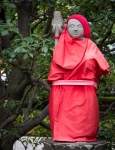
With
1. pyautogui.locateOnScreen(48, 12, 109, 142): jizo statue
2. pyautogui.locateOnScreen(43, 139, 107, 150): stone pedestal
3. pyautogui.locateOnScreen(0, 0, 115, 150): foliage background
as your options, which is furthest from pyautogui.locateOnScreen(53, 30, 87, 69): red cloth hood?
pyautogui.locateOnScreen(43, 139, 107, 150): stone pedestal

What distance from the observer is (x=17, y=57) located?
557cm

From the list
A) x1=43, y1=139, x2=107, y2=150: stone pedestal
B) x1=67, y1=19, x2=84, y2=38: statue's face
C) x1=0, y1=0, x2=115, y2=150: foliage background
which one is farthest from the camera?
x1=0, y1=0, x2=115, y2=150: foliage background

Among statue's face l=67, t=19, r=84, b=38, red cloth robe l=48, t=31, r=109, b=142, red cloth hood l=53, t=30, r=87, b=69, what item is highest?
statue's face l=67, t=19, r=84, b=38

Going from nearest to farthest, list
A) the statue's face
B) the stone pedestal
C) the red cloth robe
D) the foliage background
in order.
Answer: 1. the stone pedestal
2. the red cloth robe
3. the statue's face
4. the foliage background

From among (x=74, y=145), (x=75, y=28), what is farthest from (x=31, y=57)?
(x=74, y=145)

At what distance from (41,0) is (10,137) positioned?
2034mm

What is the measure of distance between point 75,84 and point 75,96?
137mm

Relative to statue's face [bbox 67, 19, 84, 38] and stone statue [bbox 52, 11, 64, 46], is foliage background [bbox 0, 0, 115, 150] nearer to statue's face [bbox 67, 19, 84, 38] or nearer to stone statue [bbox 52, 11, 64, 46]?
stone statue [bbox 52, 11, 64, 46]

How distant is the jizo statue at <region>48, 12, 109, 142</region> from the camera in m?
5.22

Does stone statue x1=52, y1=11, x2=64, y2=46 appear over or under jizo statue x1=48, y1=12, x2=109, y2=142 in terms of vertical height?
over

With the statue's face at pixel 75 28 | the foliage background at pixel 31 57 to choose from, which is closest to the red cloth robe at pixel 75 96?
the statue's face at pixel 75 28

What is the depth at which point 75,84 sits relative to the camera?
5.27 meters

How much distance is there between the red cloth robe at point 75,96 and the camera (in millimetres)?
5211

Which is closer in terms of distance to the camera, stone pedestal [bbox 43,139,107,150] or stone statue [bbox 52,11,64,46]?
stone pedestal [bbox 43,139,107,150]
